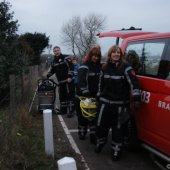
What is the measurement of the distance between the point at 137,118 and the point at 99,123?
0.73 meters

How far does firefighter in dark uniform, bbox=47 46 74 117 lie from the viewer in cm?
1133

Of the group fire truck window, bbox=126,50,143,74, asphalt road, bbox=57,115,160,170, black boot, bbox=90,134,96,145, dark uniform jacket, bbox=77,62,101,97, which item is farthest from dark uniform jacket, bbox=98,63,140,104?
black boot, bbox=90,134,96,145

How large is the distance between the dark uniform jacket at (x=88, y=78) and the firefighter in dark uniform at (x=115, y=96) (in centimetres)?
74

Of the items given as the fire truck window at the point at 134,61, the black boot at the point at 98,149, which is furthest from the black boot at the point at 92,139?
the fire truck window at the point at 134,61

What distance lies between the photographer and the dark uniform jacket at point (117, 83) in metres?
6.57

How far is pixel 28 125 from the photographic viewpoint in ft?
30.8

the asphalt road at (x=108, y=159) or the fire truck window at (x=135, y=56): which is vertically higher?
the fire truck window at (x=135, y=56)

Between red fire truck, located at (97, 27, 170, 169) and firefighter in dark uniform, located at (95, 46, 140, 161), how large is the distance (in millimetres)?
234

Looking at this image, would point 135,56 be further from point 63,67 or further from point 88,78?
point 63,67

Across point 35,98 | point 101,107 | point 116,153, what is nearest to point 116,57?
point 101,107

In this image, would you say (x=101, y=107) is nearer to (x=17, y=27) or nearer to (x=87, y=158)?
(x=87, y=158)

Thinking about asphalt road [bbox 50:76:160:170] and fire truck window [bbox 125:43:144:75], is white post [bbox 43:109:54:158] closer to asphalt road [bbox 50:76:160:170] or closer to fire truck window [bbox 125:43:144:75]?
asphalt road [bbox 50:76:160:170]

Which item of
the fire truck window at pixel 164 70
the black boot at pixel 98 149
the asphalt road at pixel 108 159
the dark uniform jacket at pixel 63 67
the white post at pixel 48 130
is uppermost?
the fire truck window at pixel 164 70

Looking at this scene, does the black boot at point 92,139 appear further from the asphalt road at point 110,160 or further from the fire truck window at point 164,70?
the fire truck window at point 164,70
